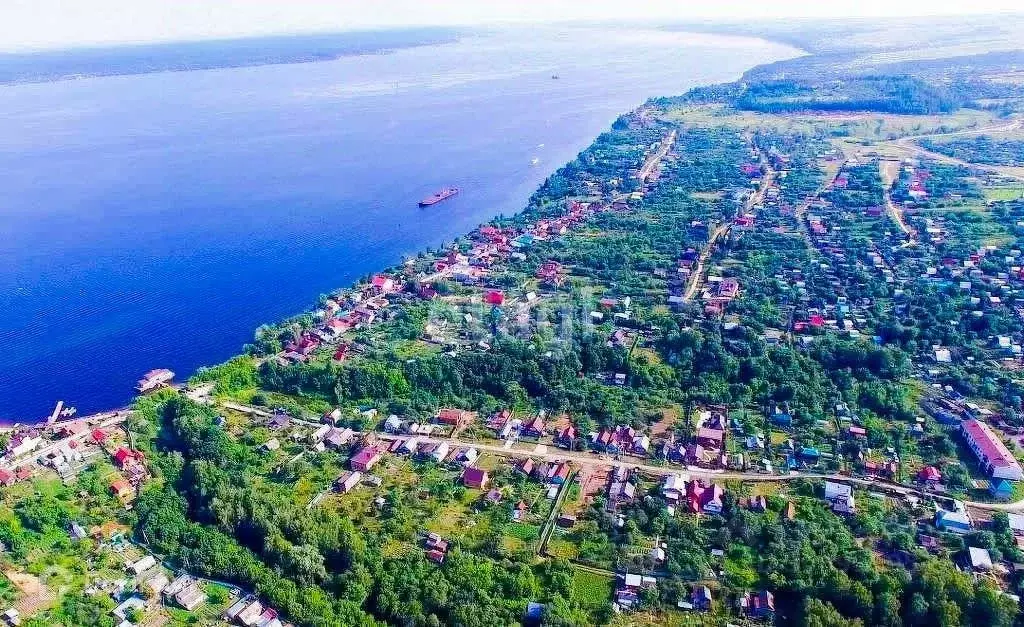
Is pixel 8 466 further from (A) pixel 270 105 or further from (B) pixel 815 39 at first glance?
(B) pixel 815 39

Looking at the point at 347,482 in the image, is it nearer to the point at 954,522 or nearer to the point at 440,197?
the point at 954,522

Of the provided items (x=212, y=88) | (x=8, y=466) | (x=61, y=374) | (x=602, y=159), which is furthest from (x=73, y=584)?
(x=212, y=88)

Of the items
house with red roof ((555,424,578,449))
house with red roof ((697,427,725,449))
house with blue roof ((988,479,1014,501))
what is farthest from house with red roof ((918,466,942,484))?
house with red roof ((555,424,578,449))

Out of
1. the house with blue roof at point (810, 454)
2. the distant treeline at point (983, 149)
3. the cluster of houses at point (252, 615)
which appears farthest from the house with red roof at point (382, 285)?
the distant treeline at point (983, 149)

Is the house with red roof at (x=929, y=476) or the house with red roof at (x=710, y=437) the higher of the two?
the house with red roof at (x=710, y=437)

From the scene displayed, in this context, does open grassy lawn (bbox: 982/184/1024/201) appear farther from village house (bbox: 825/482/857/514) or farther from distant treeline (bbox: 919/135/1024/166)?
village house (bbox: 825/482/857/514)

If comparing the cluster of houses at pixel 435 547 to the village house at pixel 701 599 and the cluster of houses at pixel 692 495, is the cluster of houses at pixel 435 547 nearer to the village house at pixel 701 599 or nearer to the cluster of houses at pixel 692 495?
the village house at pixel 701 599

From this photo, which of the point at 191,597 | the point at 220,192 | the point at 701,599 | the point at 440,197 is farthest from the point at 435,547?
the point at 220,192
